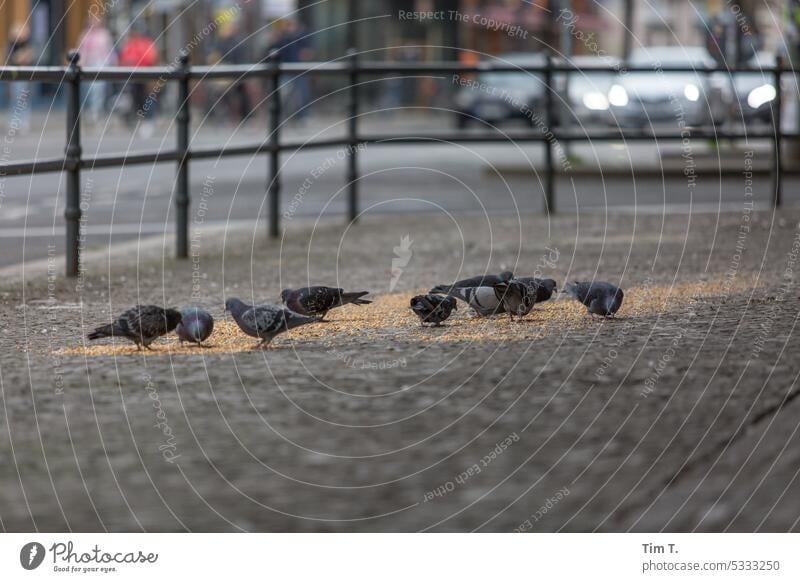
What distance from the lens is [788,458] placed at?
3.73 meters

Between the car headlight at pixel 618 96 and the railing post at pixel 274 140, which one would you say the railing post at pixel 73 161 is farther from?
the car headlight at pixel 618 96

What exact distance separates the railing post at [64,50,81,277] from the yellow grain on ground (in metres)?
1.98

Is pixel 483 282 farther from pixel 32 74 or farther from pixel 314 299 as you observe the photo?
pixel 32 74

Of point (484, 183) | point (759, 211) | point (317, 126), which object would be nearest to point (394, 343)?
point (759, 211)

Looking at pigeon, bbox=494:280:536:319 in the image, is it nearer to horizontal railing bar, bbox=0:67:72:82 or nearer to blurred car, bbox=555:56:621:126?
horizontal railing bar, bbox=0:67:72:82

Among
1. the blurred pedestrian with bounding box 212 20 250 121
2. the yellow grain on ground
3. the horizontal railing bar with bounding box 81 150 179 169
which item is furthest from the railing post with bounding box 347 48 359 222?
the blurred pedestrian with bounding box 212 20 250 121

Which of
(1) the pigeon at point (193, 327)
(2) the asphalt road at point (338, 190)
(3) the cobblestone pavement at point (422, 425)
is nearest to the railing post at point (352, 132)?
(2) the asphalt road at point (338, 190)

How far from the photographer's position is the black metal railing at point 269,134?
7828 millimetres

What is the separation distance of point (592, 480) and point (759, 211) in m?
8.22

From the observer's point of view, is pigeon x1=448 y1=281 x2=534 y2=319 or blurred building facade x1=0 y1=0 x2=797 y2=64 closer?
pigeon x1=448 y1=281 x2=534 y2=319

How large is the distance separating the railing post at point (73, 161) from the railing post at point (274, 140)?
6.09 feet

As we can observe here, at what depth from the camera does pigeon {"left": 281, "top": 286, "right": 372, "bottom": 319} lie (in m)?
5.72

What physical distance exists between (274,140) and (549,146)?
7.95ft

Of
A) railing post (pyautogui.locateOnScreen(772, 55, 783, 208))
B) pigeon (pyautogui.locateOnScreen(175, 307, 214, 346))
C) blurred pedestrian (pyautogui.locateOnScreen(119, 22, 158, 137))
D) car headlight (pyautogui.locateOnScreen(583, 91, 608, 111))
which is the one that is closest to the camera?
pigeon (pyautogui.locateOnScreen(175, 307, 214, 346))
